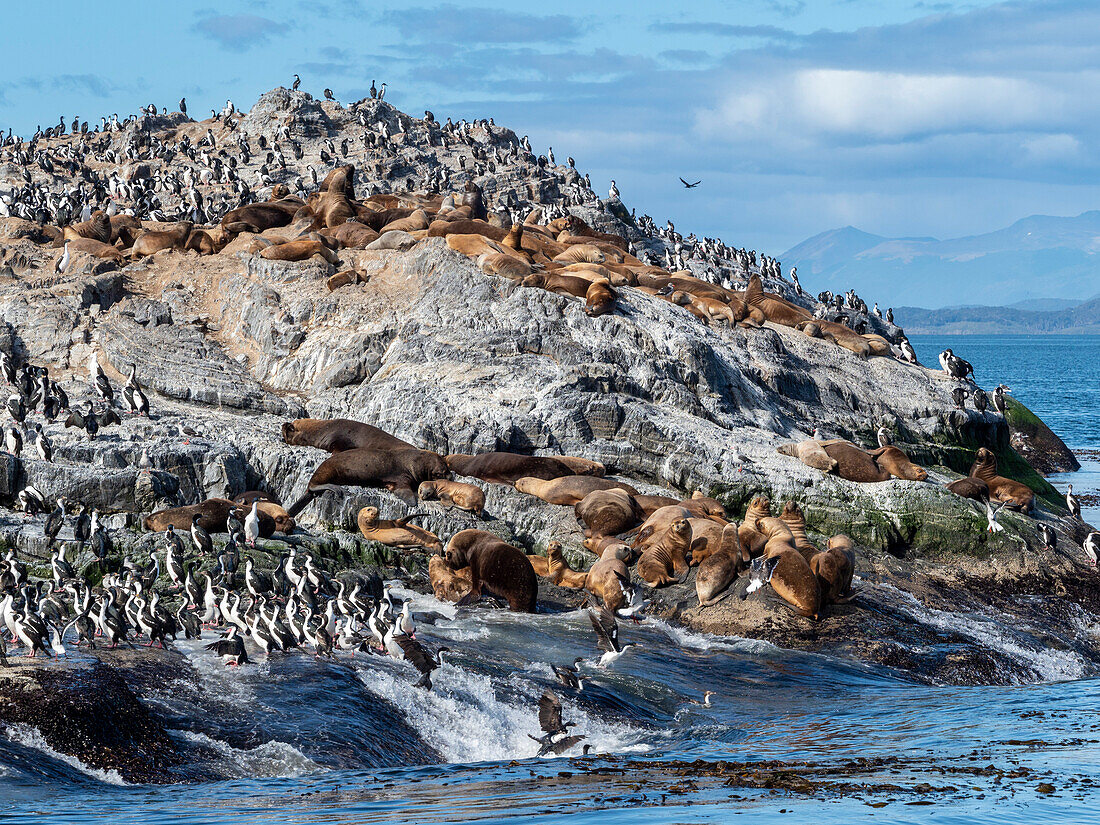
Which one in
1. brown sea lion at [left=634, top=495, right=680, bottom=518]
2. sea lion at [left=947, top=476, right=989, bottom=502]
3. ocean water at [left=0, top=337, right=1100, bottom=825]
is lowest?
ocean water at [left=0, top=337, right=1100, bottom=825]

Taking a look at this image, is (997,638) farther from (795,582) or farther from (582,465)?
(582,465)

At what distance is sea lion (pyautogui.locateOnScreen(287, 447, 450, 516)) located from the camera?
18.2 metres

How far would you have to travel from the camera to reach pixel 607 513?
17.7 meters

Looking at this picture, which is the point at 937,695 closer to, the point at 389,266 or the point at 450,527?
the point at 450,527

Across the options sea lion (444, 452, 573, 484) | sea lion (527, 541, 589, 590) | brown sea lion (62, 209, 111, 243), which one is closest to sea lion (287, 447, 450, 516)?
sea lion (444, 452, 573, 484)

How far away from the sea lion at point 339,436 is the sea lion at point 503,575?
3.89 meters

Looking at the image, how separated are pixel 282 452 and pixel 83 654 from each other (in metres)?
7.56

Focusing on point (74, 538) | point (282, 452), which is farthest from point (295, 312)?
point (74, 538)

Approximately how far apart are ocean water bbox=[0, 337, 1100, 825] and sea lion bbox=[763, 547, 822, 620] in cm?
97

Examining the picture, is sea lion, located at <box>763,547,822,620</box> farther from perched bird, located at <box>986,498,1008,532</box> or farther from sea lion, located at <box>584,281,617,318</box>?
sea lion, located at <box>584,281,617,318</box>

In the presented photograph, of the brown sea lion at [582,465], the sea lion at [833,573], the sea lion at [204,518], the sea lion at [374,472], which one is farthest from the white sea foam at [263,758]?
the brown sea lion at [582,465]

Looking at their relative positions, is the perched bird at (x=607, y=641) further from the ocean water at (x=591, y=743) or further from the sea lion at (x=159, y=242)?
the sea lion at (x=159, y=242)

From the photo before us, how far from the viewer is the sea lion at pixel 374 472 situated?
18.2 meters

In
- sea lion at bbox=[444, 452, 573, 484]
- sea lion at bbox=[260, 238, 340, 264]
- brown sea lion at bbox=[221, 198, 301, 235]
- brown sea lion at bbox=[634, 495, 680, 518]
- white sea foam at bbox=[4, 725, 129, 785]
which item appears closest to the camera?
white sea foam at bbox=[4, 725, 129, 785]
